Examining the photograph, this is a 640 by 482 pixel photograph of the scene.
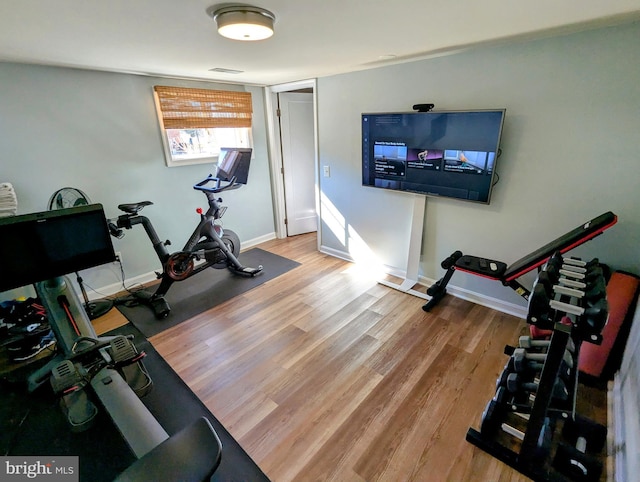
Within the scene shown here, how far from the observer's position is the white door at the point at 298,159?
4184mm

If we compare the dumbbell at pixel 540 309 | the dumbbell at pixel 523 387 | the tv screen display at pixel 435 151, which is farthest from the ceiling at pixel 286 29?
the dumbbell at pixel 523 387

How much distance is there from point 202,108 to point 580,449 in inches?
164

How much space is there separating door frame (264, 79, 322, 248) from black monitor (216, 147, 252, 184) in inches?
41.6

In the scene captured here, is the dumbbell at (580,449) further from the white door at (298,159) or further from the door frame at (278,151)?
the white door at (298,159)

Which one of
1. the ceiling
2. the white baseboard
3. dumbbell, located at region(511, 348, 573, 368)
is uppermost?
the ceiling

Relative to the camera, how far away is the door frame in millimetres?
3676

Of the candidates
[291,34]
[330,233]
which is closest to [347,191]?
[330,233]

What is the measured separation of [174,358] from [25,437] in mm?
838

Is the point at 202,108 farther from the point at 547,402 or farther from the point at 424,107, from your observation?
the point at 547,402

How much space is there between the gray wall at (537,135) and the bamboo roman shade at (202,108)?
51.3 inches

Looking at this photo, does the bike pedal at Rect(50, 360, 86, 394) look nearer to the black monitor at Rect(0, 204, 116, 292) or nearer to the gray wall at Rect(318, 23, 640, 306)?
the black monitor at Rect(0, 204, 116, 292)

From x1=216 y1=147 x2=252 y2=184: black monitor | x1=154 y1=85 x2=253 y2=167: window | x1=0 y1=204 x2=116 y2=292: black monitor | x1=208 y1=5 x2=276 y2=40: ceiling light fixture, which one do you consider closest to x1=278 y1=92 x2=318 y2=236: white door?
x1=154 y1=85 x2=253 y2=167: window

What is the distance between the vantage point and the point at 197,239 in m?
3.08

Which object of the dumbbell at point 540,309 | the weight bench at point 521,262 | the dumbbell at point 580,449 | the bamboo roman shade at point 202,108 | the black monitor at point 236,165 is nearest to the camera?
the dumbbell at point 540,309
